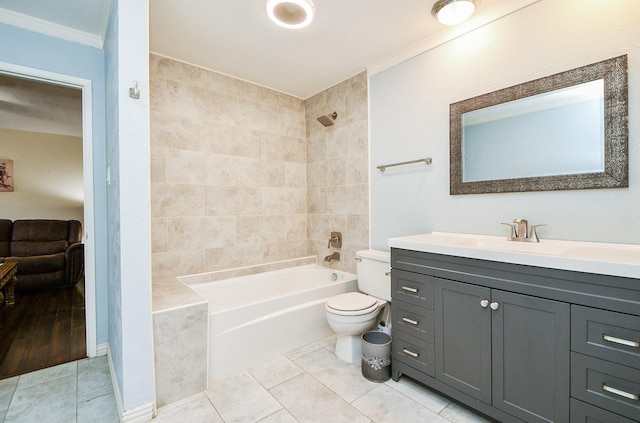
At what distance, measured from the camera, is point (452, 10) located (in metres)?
1.81

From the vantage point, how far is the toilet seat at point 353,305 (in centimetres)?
205

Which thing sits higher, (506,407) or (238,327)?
(238,327)

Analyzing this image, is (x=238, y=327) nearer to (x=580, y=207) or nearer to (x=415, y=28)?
(x=580, y=207)

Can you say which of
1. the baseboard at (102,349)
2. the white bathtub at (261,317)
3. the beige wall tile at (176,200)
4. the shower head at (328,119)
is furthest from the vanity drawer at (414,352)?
the baseboard at (102,349)

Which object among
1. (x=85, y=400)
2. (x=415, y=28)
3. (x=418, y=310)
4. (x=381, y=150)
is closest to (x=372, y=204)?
(x=381, y=150)

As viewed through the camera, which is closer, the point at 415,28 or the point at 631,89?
the point at 631,89

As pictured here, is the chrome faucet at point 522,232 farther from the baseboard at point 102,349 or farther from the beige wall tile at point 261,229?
the baseboard at point 102,349

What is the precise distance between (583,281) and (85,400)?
2666mm

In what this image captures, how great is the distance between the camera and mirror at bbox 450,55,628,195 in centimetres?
146

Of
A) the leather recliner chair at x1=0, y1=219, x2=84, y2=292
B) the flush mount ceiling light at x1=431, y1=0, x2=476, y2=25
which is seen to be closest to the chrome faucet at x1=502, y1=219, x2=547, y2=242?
the flush mount ceiling light at x1=431, y1=0, x2=476, y2=25

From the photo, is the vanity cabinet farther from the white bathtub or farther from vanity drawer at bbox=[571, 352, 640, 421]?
the white bathtub

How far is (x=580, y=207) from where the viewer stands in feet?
5.15

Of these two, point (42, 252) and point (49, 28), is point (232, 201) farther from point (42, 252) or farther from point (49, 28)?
point (42, 252)

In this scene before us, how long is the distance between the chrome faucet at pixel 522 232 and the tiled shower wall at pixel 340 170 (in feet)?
4.01
